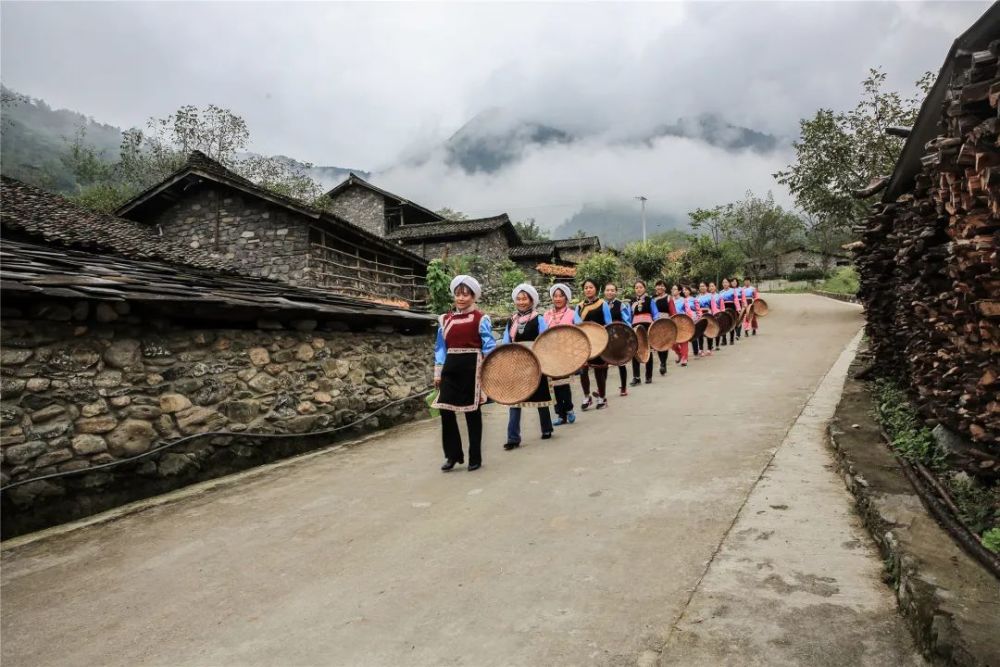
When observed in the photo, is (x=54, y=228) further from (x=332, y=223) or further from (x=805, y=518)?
(x=805, y=518)

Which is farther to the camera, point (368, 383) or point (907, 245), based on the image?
point (368, 383)

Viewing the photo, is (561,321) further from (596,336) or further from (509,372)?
(509,372)

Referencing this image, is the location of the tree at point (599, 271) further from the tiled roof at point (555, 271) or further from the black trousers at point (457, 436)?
the black trousers at point (457, 436)

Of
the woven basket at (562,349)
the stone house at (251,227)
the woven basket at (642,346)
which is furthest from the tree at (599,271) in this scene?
the woven basket at (562,349)

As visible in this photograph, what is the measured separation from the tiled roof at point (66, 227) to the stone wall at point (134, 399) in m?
4.42

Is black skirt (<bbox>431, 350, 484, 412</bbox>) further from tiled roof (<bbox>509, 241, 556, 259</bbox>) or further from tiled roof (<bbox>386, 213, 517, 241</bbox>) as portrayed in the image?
tiled roof (<bbox>509, 241, 556, 259</bbox>)

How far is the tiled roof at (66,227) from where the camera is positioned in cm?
900

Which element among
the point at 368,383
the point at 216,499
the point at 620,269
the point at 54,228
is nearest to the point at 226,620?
the point at 216,499

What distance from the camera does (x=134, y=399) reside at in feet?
17.4

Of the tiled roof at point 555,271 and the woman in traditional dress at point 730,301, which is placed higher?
the tiled roof at point 555,271

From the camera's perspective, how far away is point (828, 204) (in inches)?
828

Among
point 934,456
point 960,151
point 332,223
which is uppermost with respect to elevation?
point 332,223

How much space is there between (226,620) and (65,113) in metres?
167

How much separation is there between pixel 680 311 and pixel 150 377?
1106 cm
